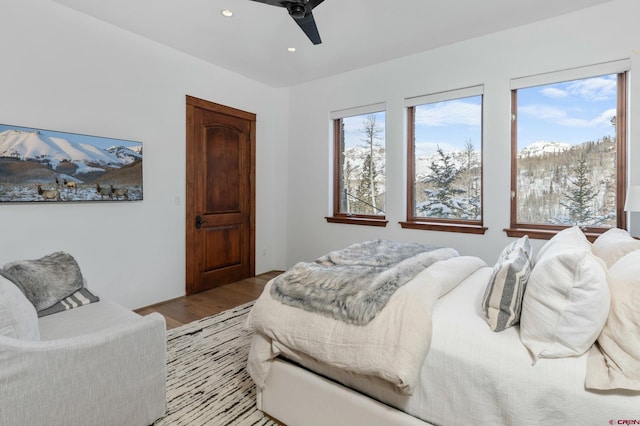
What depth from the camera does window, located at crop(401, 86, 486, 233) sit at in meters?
3.59

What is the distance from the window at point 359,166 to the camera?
14.1 feet

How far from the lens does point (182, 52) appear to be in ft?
12.3

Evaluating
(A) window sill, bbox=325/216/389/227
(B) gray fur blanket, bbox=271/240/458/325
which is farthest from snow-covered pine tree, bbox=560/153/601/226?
(A) window sill, bbox=325/216/389/227

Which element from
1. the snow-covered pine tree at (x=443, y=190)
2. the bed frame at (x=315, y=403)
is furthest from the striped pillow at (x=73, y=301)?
the snow-covered pine tree at (x=443, y=190)

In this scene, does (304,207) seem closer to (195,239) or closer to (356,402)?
(195,239)

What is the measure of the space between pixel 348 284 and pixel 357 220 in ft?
8.78

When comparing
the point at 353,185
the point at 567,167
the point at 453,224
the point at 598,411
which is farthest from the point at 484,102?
the point at 598,411

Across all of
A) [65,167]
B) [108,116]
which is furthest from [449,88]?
[65,167]

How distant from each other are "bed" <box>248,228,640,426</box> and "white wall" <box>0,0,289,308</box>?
217cm

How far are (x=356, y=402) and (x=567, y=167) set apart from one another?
3017 millimetres

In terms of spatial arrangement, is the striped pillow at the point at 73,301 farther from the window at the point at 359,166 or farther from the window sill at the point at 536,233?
the window sill at the point at 536,233

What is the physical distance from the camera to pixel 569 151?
10.1 feet

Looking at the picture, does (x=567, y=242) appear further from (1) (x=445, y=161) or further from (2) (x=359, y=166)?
(2) (x=359, y=166)

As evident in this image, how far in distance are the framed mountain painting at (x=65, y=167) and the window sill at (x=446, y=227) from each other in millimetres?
3018
